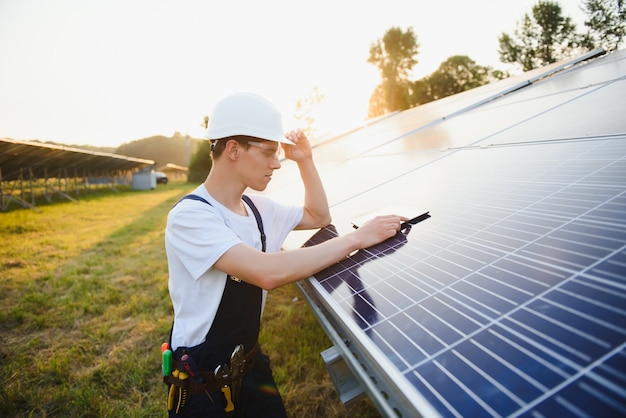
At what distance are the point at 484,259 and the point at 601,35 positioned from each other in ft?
147

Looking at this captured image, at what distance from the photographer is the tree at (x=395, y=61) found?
43.5m

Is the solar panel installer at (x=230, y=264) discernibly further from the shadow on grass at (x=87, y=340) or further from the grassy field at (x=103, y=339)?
the shadow on grass at (x=87, y=340)

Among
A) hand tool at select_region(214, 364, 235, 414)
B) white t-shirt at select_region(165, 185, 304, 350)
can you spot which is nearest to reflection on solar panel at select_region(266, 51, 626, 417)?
white t-shirt at select_region(165, 185, 304, 350)

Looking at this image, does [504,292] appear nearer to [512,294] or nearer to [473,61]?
[512,294]

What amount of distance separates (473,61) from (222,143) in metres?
53.0

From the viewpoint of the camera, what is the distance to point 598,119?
2318 mm

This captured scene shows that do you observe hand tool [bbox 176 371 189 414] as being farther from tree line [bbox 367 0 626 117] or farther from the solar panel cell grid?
tree line [bbox 367 0 626 117]

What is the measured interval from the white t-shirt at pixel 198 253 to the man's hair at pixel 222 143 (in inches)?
12.1

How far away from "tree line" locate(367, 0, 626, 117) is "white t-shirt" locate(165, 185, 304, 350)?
142 feet

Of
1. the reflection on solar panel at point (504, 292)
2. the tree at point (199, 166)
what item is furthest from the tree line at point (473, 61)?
the reflection on solar panel at point (504, 292)

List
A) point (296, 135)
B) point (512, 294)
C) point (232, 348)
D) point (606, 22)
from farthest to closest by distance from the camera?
point (606, 22) → point (296, 135) → point (232, 348) → point (512, 294)

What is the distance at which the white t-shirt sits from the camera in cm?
168

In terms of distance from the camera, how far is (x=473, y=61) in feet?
144

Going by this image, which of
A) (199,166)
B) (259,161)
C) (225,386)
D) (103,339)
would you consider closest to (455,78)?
(199,166)
